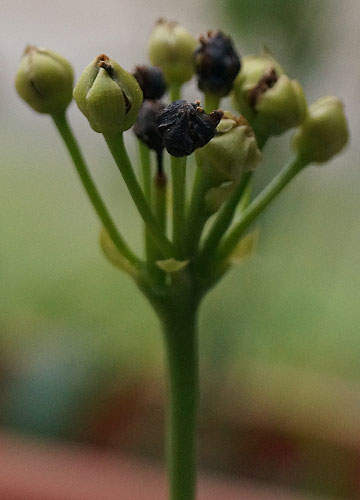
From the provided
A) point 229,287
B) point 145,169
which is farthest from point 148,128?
point 229,287

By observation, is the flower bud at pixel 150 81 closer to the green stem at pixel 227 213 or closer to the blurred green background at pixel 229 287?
the green stem at pixel 227 213

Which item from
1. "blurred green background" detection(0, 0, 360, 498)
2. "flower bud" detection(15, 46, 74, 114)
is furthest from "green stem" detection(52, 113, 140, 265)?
"blurred green background" detection(0, 0, 360, 498)

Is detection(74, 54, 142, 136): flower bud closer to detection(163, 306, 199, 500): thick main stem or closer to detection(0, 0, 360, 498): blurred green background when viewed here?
detection(163, 306, 199, 500): thick main stem

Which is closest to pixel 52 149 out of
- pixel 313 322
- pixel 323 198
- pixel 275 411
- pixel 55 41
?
pixel 55 41

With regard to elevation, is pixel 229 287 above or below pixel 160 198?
below

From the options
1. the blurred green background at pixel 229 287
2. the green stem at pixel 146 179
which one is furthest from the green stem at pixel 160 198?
the blurred green background at pixel 229 287

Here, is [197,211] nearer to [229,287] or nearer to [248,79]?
[248,79]
